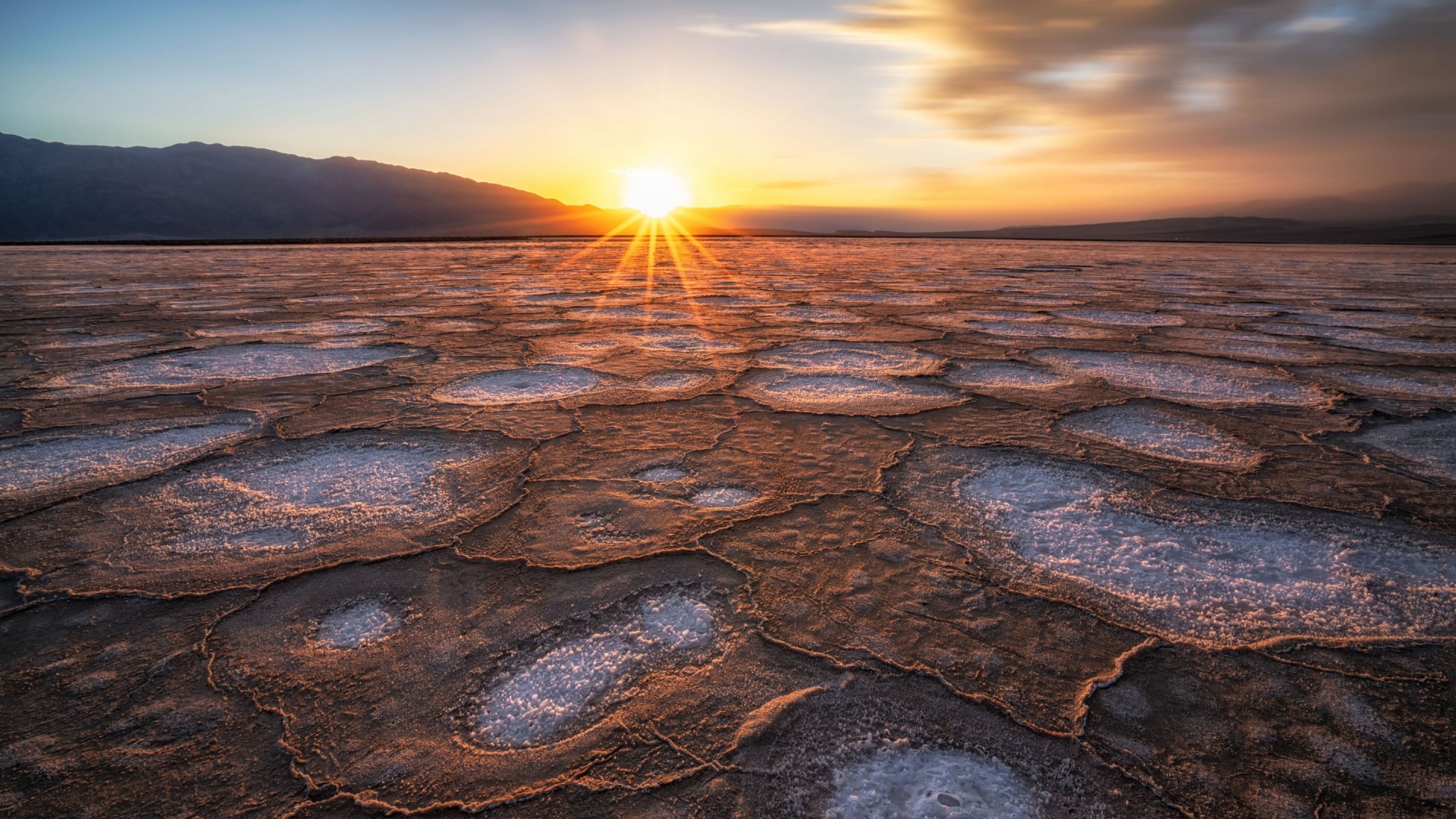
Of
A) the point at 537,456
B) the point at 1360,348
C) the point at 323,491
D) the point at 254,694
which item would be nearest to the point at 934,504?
the point at 537,456

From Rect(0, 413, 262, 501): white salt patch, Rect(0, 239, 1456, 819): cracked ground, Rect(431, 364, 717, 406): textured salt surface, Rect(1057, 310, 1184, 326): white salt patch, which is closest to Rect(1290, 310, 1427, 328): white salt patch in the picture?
Rect(1057, 310, 1184, 326): white salt patch

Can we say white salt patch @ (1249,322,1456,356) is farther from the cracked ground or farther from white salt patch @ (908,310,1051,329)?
white salt patch @ (908,310,1051,329)

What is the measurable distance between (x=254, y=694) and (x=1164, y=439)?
2087 millimetres

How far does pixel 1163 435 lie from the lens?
1.77m

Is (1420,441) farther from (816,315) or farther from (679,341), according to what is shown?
(816,315)

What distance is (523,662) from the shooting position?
0.89 m

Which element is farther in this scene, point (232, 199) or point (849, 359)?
point (232, 199)

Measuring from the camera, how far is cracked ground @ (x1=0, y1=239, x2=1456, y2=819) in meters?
0.71

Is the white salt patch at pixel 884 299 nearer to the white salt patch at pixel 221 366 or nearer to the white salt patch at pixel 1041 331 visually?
the white salt patch at pixel 1041 331

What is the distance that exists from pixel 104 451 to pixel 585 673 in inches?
65.1

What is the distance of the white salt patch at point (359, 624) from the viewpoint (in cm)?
93

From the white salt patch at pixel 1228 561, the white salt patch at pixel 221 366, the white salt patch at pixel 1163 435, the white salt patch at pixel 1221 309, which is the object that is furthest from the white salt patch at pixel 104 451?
the white salt patch at pixel 1221 309

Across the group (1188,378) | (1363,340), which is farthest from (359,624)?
(1363,340)

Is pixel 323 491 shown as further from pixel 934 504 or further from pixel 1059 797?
pixel 1059 797
